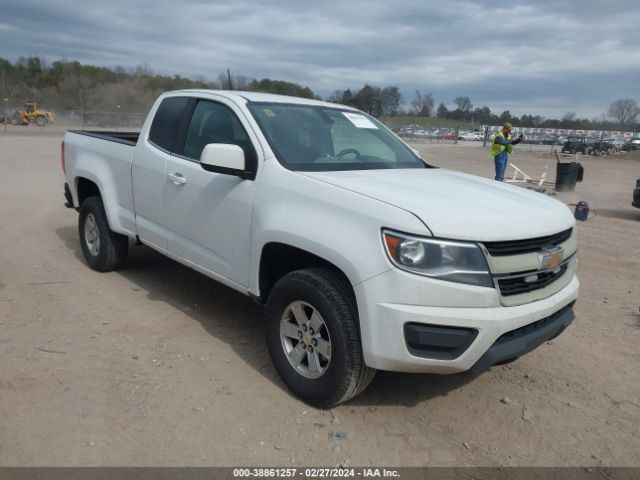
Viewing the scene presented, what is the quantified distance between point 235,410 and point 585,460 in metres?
1.97

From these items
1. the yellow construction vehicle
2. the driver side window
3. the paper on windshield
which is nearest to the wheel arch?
the driver side window

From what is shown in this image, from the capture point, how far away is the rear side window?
462 cm

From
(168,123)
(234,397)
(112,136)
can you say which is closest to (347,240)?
(234,397)

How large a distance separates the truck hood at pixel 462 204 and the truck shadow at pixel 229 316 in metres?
0.86

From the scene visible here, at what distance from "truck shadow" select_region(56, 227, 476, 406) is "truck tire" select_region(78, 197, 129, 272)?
0.17 meters

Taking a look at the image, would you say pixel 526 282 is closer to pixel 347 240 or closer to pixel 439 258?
pixel 439 258

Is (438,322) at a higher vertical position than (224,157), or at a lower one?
lower

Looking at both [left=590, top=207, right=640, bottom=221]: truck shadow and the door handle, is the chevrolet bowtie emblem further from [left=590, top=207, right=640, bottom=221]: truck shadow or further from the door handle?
[left=590, top=207, right=640, bottom=221]: truck shadow

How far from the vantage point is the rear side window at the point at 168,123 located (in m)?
4.62

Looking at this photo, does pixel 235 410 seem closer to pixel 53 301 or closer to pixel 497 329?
pixel 497 329

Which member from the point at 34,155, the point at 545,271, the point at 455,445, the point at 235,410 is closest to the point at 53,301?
the point at 235,410

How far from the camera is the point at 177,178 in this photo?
14.0ft

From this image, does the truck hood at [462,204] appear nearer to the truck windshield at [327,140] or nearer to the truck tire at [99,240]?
the truck windshield at [327,140]

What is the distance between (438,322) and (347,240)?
2.09 feet
